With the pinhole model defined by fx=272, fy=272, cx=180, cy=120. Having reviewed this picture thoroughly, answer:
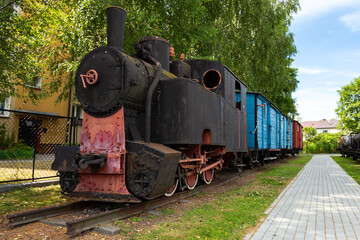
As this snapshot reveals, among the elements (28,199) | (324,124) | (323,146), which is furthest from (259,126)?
(324,124)

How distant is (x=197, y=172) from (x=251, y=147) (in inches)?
193

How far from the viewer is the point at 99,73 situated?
4.52m

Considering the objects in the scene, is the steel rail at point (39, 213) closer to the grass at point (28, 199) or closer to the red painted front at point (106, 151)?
the red painted front at point (106, 151)

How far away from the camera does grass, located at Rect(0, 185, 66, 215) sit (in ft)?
15.6

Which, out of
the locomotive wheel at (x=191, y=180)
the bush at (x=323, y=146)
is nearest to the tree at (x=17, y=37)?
the locomotive wheel at (x=191, y=180)

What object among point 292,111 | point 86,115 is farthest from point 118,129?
point 292,111

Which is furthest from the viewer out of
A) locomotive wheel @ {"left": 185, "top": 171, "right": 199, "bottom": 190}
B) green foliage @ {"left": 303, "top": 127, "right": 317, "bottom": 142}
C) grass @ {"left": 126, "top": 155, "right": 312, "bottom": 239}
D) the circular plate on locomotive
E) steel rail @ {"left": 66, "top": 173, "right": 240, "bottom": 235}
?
green foliage @ {"left": 303, "top": 127, "right": 317, "bottom": 142}

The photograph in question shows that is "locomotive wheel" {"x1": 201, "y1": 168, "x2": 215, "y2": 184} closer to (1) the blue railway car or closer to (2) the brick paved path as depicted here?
(2) the brick paved path

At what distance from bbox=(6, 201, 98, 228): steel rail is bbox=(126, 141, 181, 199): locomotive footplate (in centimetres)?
103

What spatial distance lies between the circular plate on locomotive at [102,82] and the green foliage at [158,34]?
331cm

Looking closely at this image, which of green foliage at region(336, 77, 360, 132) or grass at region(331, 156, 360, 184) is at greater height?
green foliage at region(336, 77, 360, 132)

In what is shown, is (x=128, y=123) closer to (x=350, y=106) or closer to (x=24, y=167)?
(x=24, y=167)

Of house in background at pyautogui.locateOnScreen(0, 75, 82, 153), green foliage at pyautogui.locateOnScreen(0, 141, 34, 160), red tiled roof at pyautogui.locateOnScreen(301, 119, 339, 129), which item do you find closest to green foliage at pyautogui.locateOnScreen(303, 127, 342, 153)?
red tiled roof at pyautogui.locateOnScreen(301, 119, 339, 129)

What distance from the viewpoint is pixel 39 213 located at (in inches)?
155
